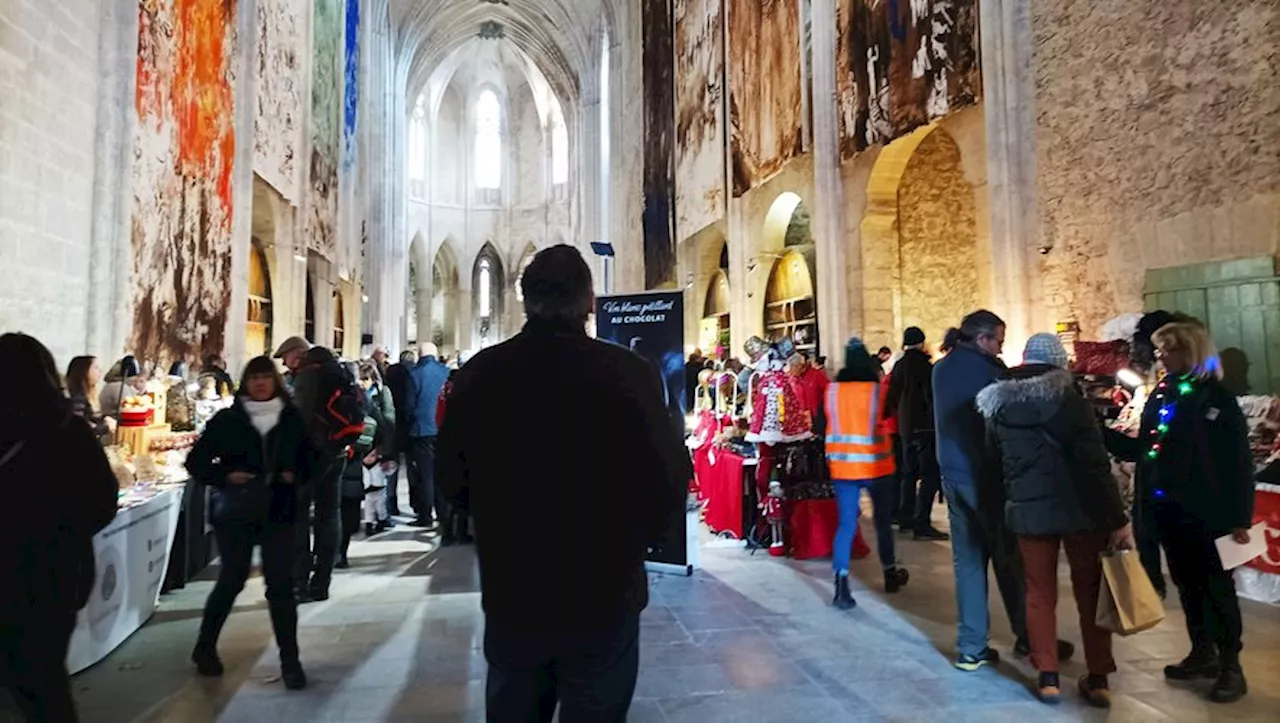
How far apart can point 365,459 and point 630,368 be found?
494cm

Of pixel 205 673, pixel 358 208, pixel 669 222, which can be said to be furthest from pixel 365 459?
pixel 358 208

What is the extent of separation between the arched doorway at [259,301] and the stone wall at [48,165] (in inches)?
260

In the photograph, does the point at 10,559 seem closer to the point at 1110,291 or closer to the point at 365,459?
the point at 365,459

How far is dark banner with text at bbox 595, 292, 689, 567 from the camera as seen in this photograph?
5.09m

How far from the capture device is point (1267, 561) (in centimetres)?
453

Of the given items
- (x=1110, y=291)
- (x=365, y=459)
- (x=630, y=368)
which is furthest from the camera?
(x=1110, y=291)

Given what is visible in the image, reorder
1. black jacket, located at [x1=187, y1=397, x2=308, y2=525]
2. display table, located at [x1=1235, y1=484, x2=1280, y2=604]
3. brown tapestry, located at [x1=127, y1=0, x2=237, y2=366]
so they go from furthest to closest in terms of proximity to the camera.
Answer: brown tapestry, located at [x1=127, y1=0, x2=237, y2=366]
display table, located at [x1=1235, y1=484, x2=1280, y2=604]
black jacket, located at [x1=187, y1=397, x2=308, y2=525]

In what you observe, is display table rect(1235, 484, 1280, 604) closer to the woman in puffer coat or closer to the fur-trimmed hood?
the woman in puffer coat

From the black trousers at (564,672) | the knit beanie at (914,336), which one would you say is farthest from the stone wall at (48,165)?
the knit beanie at (914,336)

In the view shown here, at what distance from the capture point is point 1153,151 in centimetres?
638

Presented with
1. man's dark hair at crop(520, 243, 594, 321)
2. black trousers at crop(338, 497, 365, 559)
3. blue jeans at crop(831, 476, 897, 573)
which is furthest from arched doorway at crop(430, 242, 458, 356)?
man's dark hair at crop(520, 243, 594, 321)

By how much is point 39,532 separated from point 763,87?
1283cm

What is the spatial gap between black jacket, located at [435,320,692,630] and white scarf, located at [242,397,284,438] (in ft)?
7.14

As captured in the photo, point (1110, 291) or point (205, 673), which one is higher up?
point (1110, 291)
